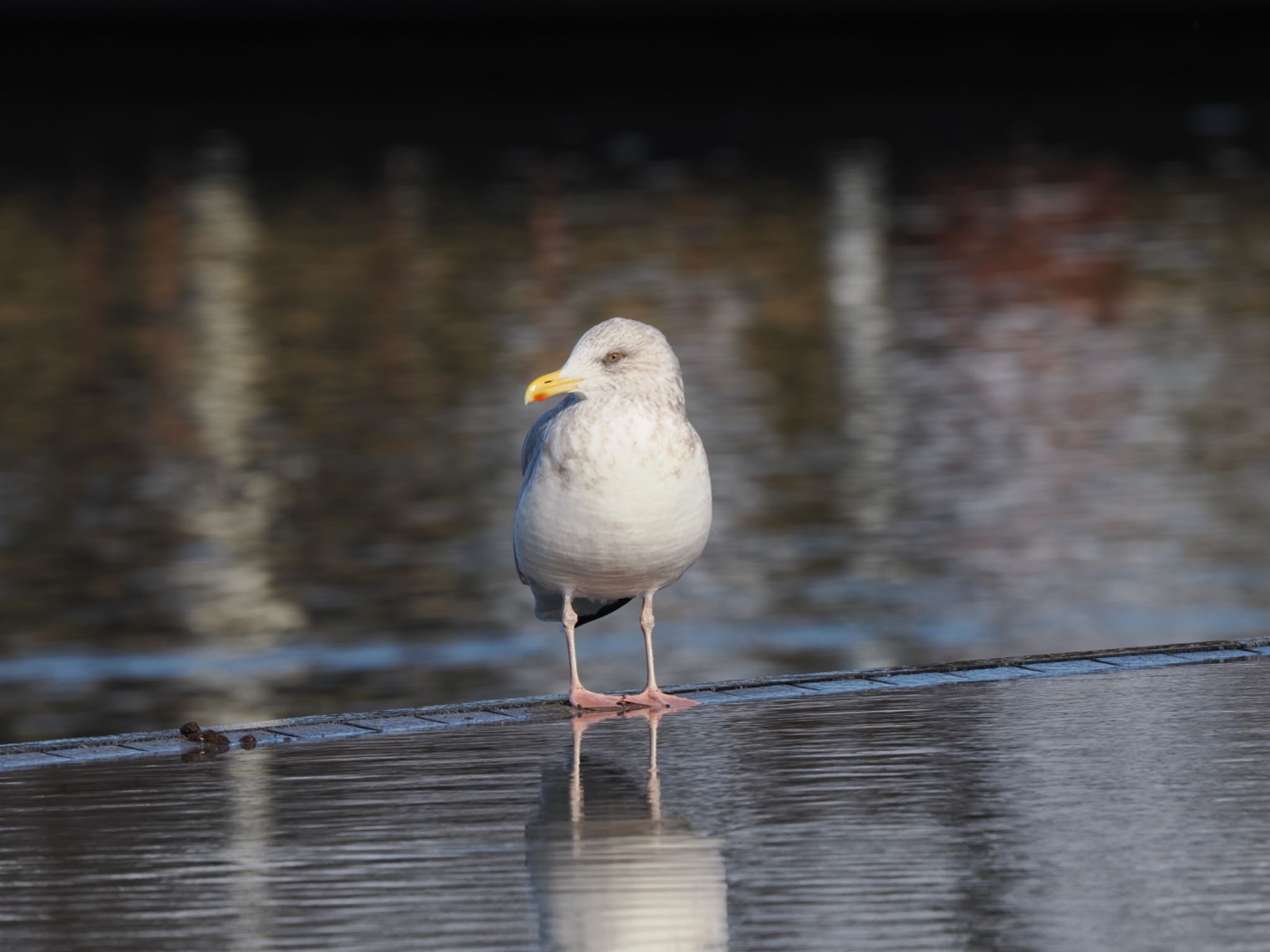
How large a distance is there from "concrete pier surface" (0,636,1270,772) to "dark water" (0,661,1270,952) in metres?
0.12

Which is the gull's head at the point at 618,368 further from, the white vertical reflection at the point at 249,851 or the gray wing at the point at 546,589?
the white vertical reflection at the point at 249,851

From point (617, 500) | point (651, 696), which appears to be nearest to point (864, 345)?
point (651, 696)

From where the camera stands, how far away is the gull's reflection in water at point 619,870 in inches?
161

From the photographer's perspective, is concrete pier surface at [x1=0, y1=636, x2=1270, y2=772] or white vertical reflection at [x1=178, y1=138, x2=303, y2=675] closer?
concrete pier surface at [x1=0, y1=636, x2=1270, y2=772]

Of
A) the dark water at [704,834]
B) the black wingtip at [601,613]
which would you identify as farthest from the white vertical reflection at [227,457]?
the dark water at [704,834]

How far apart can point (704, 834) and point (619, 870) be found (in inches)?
10.5

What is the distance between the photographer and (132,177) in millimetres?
30547

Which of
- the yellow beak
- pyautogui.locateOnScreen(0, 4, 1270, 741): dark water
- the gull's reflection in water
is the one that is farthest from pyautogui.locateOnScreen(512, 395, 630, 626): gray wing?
pyautogui.locateOnScreen(0, 4, 1270, 741): dark water

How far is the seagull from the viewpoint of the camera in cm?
575

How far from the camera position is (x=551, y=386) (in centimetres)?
588

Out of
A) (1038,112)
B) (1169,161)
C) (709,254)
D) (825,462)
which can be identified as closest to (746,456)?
(825,462)

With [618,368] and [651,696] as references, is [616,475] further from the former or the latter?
[651,696]

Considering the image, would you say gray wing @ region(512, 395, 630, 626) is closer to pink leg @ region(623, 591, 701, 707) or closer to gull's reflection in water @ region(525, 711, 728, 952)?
pink leg @ region(623, 591, 701, 707)

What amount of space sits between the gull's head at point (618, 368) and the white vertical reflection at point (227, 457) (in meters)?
3.49
